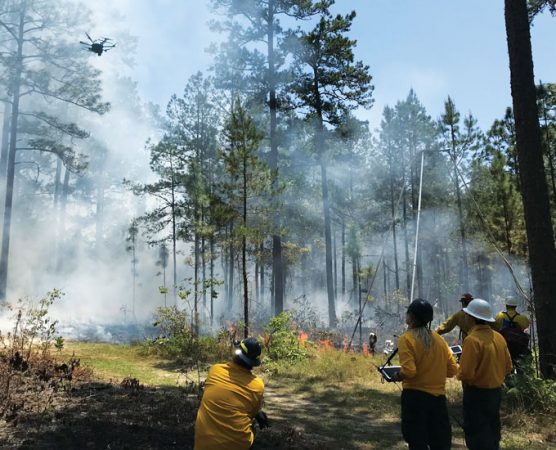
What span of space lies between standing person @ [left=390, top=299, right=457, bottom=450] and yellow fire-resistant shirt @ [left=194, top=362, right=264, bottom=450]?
56.4 inches

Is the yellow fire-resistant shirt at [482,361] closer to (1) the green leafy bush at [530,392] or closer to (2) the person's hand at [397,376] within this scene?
(2) the person's hand at [397,376]

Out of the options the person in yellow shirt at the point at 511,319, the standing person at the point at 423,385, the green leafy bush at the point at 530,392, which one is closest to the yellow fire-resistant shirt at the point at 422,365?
the standing person at the point at 423,385

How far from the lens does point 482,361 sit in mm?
4090

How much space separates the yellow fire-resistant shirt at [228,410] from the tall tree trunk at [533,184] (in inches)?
221

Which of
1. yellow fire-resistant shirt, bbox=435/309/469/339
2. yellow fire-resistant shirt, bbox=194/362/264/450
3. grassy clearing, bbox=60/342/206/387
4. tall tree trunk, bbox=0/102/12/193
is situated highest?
tall tree trunk, bbox=0/102/12/193

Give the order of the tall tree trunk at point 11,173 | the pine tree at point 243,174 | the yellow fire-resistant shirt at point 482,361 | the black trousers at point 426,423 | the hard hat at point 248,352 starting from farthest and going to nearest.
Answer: the tall tree trunk at point 11,173
the pine tree at point 243,174
the yellow fire-resistant shirt at point 482,361
the black trousers at point 426,423
the hard hat at point 248,352

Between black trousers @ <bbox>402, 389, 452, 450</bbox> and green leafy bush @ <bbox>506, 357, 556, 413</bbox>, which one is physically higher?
black trousers @ <bbox>402, 389, 452, 450</bbox>

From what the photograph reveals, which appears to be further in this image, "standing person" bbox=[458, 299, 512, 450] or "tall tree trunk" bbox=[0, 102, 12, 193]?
"tall tree trunk" bbox=[0, 102, 12, 193]

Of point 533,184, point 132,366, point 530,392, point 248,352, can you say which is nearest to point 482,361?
point 248,352

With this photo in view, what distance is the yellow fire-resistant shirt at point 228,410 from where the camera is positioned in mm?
3191

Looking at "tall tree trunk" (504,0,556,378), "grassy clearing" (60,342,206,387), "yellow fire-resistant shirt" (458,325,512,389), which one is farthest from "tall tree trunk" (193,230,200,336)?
"yellow fire-resistant shirt" (458,325,512,389)

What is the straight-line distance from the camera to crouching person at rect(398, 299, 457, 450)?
3.80m

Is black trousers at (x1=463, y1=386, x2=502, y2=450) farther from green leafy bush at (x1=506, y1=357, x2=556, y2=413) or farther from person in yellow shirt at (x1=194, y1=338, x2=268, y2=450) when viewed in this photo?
green leafy bush at (x1=506, y1=357, x2=556, y2=413)

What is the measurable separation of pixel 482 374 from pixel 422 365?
73 centimetres
